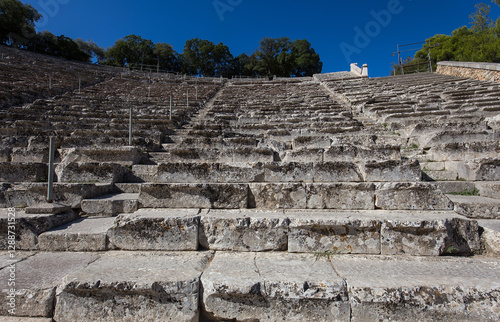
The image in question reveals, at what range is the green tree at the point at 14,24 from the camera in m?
27.1

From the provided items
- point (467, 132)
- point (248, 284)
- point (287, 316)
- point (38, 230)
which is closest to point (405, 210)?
point (287, 316)

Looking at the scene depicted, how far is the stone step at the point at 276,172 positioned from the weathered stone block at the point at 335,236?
1.08 meters

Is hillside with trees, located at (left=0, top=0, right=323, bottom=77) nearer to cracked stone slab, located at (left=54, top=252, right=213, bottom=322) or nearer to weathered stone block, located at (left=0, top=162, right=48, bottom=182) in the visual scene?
weathered stone block, located at (left=0, top=162, right=48, bottom=182)

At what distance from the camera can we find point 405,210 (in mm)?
2502

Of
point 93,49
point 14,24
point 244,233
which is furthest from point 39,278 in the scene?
point 93,49

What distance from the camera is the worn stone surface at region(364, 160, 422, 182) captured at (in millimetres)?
2965

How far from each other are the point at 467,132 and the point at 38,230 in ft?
20.5

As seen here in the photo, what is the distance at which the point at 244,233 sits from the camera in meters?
2.11

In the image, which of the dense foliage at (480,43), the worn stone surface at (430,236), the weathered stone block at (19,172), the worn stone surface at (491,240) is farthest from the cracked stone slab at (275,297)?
the dense foliage at (480,43)

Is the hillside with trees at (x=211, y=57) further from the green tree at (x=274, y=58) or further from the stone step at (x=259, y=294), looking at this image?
the stone step at (x=259, y=294)

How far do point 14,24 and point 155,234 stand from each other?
4140 centimetres

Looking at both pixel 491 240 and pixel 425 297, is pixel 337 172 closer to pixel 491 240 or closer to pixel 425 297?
pixel 491 240

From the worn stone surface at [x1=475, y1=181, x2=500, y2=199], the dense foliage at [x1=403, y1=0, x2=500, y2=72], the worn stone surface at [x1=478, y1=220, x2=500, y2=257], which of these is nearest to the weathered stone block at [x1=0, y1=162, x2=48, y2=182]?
the worn stone surface at [x1=478, y1=220, x2=500, y2=257]

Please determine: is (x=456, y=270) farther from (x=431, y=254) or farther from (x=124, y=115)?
(x=124, y=115)
